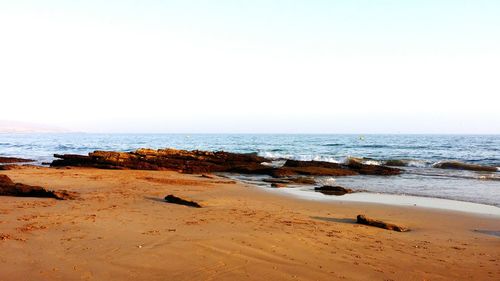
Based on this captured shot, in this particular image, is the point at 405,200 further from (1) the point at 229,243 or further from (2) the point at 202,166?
(2) the point at 202,166

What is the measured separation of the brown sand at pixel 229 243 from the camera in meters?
5.76

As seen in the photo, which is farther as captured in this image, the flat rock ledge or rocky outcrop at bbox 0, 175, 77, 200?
the flat rock ledge

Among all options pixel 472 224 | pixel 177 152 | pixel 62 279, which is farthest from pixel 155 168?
pixel 62 279

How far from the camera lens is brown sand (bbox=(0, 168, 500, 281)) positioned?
5758 millimetres

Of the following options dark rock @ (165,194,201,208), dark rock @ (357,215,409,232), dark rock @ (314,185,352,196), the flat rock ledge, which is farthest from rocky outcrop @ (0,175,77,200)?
the flat rock ledge

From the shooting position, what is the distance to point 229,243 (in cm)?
714

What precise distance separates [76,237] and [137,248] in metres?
1.34

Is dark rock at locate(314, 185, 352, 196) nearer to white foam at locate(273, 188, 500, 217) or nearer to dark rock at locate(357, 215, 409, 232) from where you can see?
white foam at locate(273, 188, 500, 217)

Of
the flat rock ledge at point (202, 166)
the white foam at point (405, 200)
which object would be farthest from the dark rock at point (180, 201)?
the flat rock ledge at point (202, 166)

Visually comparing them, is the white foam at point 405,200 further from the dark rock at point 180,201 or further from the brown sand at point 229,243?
the dark rock at point 180,201

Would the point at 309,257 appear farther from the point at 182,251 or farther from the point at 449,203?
the point at 449,203

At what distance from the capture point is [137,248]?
21.8 ft

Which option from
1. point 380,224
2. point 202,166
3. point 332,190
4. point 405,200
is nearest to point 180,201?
point 380,224

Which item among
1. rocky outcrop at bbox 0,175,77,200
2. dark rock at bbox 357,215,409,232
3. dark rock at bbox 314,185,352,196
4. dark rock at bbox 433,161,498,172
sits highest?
rocky outcrop at bbox 0,175,77,200
